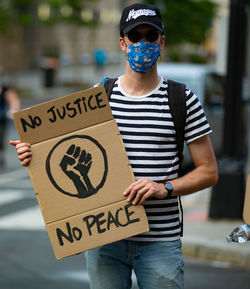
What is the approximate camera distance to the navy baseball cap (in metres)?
3.35

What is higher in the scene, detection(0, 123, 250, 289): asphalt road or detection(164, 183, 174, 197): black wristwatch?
detection(164, 183, 174, 197): black wristwatch

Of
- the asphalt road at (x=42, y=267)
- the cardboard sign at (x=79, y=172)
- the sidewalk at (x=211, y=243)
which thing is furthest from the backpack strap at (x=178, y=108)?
the sidewalk at (x=211, y=243)

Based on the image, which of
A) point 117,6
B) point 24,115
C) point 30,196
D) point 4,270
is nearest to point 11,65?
point 117,6

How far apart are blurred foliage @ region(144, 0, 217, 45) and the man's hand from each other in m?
21.6

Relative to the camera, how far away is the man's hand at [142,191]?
3.26 metres

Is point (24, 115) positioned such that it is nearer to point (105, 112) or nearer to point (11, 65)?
point (105, 112)

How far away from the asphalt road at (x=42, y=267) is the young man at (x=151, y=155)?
2.91m

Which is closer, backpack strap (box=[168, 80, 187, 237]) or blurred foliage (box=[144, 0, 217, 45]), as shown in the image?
backpack strap (box=[168, 80, 187, 237])

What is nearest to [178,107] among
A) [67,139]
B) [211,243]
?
[67,139]

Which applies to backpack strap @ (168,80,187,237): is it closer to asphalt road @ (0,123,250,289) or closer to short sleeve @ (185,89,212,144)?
short sleeve @ (185,89,212,144)

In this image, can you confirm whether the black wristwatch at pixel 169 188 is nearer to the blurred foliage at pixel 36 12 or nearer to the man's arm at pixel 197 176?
the man's arm at pixel 197 176

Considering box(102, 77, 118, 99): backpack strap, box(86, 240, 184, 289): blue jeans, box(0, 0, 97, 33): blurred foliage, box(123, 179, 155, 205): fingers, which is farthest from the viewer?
box(0, 0, 97, 33): blurred foliage

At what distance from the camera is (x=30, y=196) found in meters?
10.8

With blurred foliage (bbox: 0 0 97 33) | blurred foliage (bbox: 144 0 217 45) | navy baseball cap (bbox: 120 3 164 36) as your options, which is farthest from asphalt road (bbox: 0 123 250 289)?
blurred foliage (bbox: 0 0 97 33)
